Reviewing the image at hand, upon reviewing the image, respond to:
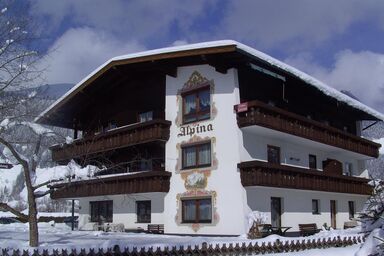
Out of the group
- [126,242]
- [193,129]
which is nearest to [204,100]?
[193,129]

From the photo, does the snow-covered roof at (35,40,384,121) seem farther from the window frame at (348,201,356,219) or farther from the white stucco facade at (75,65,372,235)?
the window frame at (348,201,356,219)

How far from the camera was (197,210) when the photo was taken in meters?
23.8

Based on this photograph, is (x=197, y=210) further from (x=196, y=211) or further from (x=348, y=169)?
(x=348, y=169)

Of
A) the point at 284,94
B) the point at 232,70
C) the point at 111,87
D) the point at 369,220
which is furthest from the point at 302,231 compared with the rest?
the point at 369,220

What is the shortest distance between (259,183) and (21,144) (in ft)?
32.5

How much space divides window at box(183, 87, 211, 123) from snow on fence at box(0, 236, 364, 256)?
9538mm

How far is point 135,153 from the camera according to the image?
27703mm

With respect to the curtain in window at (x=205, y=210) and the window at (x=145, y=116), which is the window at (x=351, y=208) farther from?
the window at (x=145, y=116)

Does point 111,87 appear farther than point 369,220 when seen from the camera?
Yes

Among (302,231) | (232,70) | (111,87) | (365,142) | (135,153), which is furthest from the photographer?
(365,142)

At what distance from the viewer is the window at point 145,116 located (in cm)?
2726

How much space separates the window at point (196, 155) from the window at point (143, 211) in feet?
11.6

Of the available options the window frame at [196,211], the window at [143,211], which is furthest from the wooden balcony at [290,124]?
the window at [143,211]

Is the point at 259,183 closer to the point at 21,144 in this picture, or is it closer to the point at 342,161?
the point at 21,144
